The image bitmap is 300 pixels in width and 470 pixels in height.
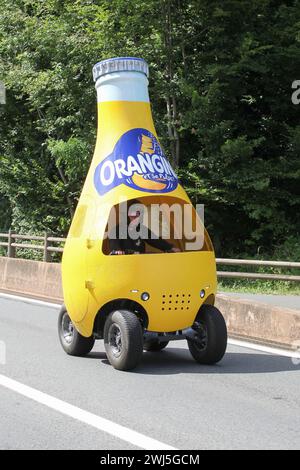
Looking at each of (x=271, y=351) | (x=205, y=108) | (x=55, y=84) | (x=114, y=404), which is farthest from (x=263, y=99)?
(x=114, y=404)

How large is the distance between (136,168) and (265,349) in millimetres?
3083

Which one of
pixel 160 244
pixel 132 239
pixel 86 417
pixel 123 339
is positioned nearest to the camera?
pixel 86 417

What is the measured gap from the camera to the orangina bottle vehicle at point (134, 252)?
8.59 m

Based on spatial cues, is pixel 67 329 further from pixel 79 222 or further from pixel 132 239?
pixel 132 239

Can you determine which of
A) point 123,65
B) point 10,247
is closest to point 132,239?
point 123,65

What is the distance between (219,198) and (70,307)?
45.3 ft

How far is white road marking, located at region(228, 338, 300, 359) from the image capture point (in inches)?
389

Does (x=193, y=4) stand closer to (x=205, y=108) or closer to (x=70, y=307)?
(x=205, y=108)

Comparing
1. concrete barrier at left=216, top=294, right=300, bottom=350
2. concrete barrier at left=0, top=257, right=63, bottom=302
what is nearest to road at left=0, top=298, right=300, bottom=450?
concrete barrier at left=216, top=294, right=300, bottom=350

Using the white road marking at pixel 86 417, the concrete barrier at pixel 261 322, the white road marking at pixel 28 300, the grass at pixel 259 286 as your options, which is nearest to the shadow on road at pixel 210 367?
the concrete barrier at pixel 261 322

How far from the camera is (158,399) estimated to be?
7.32m

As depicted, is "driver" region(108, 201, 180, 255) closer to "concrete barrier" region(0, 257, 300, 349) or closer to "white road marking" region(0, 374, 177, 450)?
"white road marking" region(0, 374, 177, 450)

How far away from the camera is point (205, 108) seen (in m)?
21.9

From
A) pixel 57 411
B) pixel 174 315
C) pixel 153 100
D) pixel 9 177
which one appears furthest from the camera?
pixel 9 177
